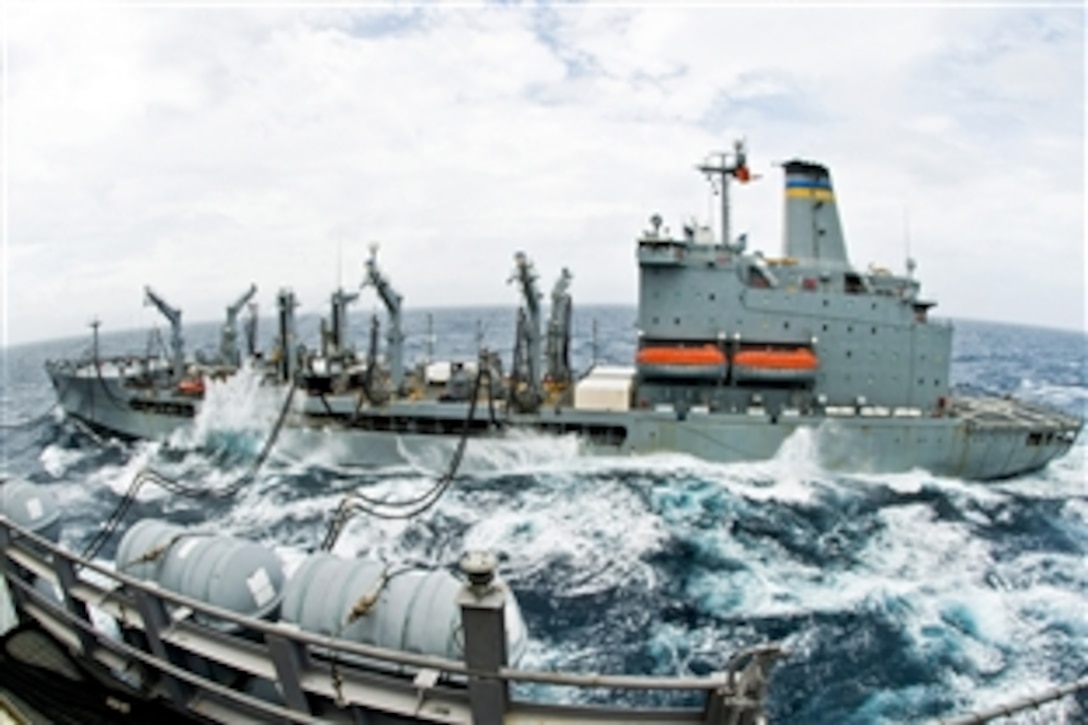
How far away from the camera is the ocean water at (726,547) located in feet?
39.5

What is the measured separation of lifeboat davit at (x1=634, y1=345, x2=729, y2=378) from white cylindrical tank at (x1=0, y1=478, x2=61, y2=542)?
17.5 m

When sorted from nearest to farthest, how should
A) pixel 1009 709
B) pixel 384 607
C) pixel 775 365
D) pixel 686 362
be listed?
pixel 1009 709
pixel 384 607
pixel 775 365
pixel 686 362

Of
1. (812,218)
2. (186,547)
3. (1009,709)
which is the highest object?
(812,218)

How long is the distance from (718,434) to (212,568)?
18.2m

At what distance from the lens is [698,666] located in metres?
11.9

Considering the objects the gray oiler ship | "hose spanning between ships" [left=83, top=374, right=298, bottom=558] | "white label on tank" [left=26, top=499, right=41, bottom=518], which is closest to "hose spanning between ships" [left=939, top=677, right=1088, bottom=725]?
"white label on tank" [left=26, top=499, right=41, bottom=518]

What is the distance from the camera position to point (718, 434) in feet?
72.6

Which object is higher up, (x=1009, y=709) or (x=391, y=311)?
(x=391, y=311)

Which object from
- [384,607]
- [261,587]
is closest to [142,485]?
[261,587]

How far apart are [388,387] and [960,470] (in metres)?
20.3

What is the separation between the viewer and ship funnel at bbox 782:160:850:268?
23.7 meters

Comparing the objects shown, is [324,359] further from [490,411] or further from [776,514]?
[776,514]

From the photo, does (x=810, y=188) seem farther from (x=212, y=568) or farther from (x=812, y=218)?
(x=212, y=568)

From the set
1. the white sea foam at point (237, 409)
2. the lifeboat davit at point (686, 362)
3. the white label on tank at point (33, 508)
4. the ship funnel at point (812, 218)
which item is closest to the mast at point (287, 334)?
the white sea foam at point (237, 409)
